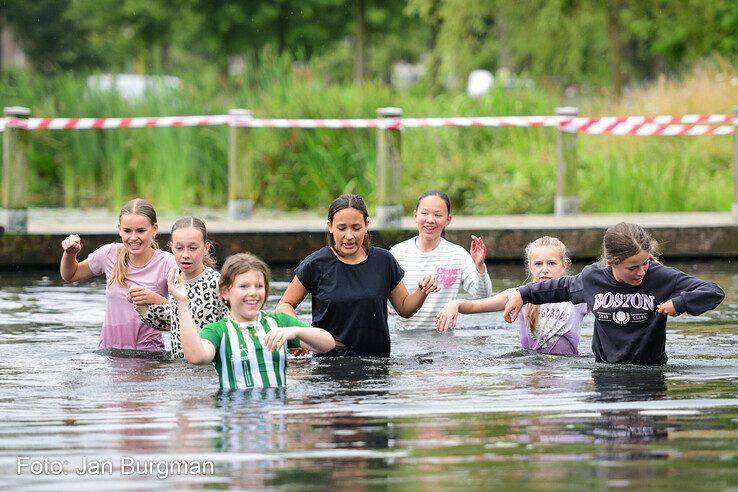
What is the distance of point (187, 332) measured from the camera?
7.57 m

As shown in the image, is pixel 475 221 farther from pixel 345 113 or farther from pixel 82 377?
pixel 82 377

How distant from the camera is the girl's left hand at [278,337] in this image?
7.82 meters

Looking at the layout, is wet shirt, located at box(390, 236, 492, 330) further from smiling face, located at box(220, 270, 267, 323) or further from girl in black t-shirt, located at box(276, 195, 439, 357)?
smiling face, located at box(220, 270, 267, 323)

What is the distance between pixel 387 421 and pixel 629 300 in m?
2.04

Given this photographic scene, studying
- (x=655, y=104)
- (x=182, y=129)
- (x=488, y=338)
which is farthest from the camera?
(x=655, y=104)

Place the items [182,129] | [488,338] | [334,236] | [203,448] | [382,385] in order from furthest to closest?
[182,129], [488,338], [334,236], [382,385], [203,448]

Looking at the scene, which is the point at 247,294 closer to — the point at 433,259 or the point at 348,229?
the point at 348,229

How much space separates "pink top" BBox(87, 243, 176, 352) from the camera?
9.79 metres

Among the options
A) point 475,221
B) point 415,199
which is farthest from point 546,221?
point 415,199

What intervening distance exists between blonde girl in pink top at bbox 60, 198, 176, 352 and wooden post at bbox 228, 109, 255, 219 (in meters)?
6.96

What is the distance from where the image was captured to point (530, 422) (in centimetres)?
733

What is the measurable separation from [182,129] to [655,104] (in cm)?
690

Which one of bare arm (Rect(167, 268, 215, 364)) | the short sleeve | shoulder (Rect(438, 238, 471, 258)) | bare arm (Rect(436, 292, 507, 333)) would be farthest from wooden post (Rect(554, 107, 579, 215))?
bare arm (Rect(167, 268, 215, 364))

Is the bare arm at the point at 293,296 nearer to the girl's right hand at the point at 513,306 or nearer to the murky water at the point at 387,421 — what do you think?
the murky water at the point at 387,421
